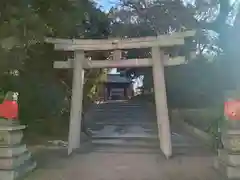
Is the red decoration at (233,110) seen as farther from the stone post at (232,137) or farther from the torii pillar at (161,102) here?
the torii pillar at (161,102)

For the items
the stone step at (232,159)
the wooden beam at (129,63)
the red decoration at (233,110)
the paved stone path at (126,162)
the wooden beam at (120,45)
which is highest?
the wooden beam at (120,45)

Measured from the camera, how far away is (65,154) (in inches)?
352

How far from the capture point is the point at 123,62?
9.02m

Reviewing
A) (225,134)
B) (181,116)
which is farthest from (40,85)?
(181,116)

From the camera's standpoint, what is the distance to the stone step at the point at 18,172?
6.22 metres

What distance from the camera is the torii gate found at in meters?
8.69

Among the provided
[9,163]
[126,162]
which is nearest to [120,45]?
[126,162]

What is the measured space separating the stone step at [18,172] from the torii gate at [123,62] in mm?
1684

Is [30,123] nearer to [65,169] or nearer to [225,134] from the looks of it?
[65,169]

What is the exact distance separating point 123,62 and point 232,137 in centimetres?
377

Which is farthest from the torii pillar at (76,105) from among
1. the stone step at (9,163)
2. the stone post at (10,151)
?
the stone step at (9,163)

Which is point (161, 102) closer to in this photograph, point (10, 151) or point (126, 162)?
point (126, 162)

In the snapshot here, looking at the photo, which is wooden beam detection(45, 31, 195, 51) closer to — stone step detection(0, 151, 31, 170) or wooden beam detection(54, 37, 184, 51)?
wooden beam detection(54, 37, 184, 51)

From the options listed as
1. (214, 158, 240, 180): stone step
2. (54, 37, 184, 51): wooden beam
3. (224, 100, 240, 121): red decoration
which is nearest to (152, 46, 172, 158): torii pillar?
(54, 37, 184, 51): wooden beam
